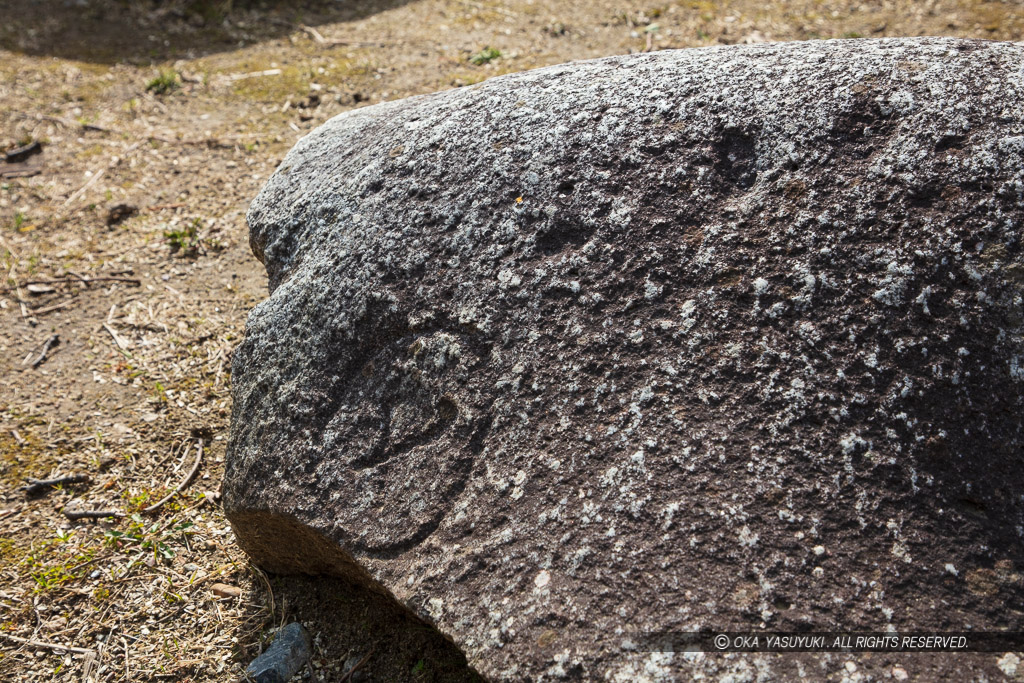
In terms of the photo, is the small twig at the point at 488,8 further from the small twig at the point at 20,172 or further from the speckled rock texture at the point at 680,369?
the speckled rock texture at the point at 680,369

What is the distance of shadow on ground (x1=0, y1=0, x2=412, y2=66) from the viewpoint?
587 cm

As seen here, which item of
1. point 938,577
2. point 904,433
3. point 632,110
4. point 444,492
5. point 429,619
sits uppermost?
point 632,110

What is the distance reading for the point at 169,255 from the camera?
4.03 m

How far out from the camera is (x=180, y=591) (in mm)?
2562

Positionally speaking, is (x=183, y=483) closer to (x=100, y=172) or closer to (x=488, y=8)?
(x=100, y=172)

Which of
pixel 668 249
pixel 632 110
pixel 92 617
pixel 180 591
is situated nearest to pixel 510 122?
pixel 632 110

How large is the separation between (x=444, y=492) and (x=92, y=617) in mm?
1466

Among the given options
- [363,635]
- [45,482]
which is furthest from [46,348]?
[363,635]

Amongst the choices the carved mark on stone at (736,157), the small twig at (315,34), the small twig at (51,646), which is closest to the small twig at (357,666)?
the small twig at (51,646)

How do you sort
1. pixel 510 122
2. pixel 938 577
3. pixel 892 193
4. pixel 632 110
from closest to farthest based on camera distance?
1. pixel 938 577
2. pixel 892 193
3. pixel 632 110
4. pixel 510 122

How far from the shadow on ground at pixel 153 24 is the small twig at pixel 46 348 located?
9.87 ft

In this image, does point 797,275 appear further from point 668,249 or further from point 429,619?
point 429,619

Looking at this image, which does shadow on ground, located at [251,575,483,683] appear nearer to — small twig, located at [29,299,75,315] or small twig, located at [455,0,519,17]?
small twig, located at [29,299,75,315]

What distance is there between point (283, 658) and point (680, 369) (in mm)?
1467
